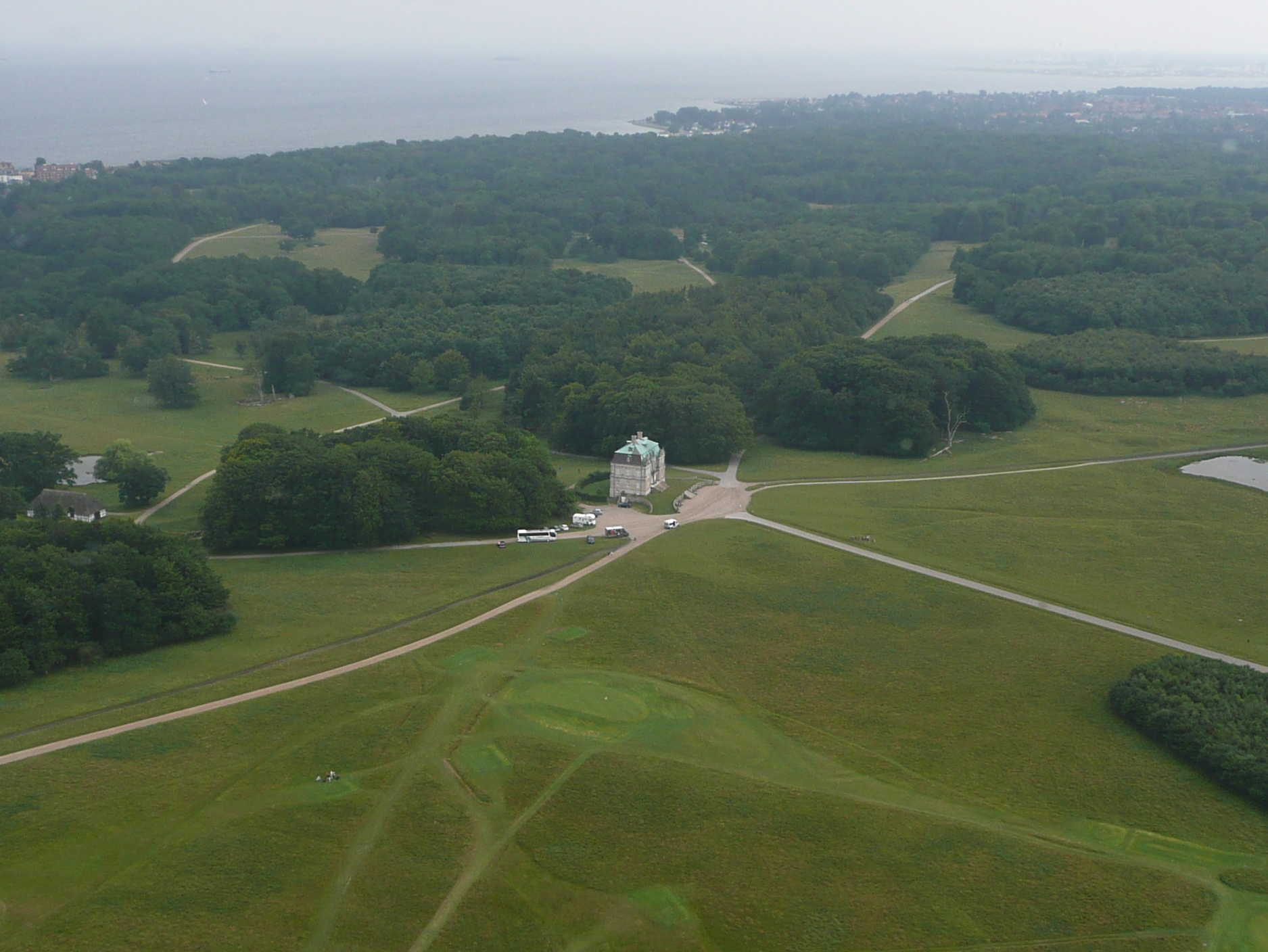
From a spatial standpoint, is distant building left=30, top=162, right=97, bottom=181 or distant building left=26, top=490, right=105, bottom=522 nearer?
distant building left=26, top=490, right=105, bottom=522

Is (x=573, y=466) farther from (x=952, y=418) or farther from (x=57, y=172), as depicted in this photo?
(x=57, y=172)

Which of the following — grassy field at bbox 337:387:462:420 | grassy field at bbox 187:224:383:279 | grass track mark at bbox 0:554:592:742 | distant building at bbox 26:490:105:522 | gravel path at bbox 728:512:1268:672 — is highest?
grassy field at bbox 187:224:383:279

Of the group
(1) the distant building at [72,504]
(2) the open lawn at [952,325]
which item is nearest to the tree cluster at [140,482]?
(1) the distant building at [72,504]

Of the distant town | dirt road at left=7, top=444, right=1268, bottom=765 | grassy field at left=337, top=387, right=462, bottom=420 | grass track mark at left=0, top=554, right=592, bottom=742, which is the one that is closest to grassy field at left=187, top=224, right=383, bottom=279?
the distant town

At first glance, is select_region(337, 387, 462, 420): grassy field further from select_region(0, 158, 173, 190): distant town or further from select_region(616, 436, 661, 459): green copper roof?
select_region(0, 158, 173, 190): distant town

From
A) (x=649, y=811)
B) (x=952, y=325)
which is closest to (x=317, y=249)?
(x=952, y=325)

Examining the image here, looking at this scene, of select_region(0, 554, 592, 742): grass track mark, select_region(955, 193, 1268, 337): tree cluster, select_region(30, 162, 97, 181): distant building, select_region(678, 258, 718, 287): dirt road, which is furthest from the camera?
select_region(30, 162, 97, 181): distant building
